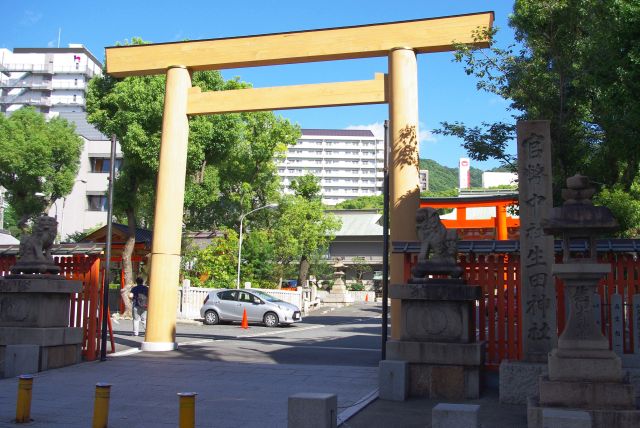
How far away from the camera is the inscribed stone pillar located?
8641 mm

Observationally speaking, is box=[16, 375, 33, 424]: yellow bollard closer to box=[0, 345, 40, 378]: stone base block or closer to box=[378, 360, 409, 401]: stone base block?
box=[0, 345, 40, 378]: stone base block

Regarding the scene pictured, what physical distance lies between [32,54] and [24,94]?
6.15 m

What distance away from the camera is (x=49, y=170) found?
102 feet

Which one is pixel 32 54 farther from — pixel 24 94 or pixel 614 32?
pixel 614 32

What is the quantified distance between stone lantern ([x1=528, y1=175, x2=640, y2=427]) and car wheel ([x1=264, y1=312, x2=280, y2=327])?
18.3 metres

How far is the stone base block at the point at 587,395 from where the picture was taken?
663 cm

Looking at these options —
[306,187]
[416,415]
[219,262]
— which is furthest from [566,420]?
[306,187]

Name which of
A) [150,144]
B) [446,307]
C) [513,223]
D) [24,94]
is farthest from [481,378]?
[24,94]

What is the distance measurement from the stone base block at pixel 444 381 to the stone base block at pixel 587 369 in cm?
222

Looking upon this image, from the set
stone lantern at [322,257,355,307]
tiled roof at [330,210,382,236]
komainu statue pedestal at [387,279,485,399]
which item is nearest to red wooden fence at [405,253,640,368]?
komainu statue pedestal at [387,279,485,399]

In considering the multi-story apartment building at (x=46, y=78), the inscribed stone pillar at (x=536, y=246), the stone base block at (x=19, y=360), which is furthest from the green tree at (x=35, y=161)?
the multi-story apartment building at (x=46, y=78)

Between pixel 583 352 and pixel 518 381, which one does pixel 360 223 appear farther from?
pixel 583 352

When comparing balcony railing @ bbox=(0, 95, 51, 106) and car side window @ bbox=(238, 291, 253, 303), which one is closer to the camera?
car side window @ bbox=(238, 291, 253, 303)

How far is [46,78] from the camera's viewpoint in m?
83.9
